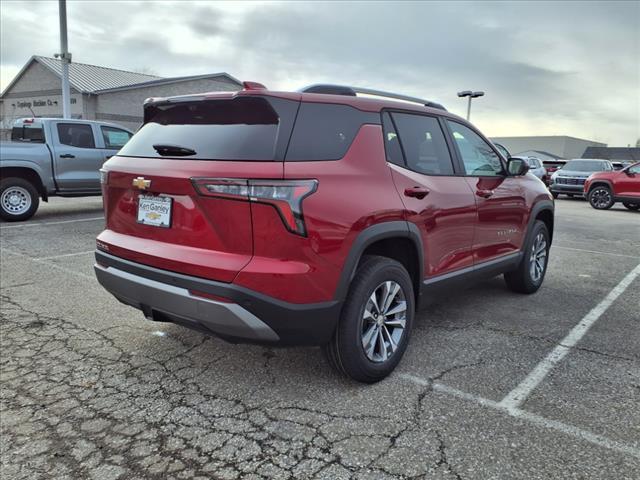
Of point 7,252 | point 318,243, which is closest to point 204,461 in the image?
point 318,243

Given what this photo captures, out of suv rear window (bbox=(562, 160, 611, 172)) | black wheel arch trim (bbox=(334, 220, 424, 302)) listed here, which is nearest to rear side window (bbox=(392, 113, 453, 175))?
black wheel arch trim (bbox=(334, 220, 424, 302))

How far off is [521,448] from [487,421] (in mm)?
264

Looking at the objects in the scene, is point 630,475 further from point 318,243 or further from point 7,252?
point 7,252

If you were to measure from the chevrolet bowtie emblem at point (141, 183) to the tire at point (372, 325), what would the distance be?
4.36 ft

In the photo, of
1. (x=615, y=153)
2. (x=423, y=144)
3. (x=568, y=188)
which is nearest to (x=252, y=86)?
(x=423, y=144)

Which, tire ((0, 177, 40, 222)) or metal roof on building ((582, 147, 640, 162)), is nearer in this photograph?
tire ((0, 177, 40, 222))

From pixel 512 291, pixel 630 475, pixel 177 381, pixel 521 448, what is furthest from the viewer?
pixel 512 291

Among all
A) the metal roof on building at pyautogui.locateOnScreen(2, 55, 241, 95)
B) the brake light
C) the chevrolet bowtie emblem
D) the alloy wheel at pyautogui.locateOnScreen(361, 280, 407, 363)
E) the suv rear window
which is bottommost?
the alloy wheel at pyautogui.locateOnScreen(361, 280, 407, 363)

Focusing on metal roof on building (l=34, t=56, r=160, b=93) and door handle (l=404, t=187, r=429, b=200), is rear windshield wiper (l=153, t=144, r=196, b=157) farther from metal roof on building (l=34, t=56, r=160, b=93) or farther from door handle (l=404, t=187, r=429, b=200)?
metal roof on building (l=34, t=56, r=160, b=93)

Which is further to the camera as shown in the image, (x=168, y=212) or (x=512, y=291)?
(x=512, y=291)

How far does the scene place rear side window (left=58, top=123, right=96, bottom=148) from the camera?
9922mm

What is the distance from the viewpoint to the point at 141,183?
3.00m

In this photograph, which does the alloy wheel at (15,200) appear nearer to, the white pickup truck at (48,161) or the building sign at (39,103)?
the white pickup truck at (48,161)

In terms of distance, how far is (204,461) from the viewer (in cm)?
242
